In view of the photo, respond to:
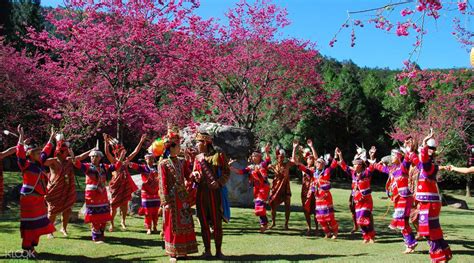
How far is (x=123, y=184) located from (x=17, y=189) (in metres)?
8.33

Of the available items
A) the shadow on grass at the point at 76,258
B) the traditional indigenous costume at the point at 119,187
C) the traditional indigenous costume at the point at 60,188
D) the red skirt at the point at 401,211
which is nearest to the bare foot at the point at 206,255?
A: the shadow on grass at the point at 76,258

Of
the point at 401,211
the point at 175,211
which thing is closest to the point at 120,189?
the point at 175,211

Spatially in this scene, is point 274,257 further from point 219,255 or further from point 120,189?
point 120,189

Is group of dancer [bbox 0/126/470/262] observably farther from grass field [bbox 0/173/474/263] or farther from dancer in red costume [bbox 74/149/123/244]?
grass field [bbox 0/173/474/263]

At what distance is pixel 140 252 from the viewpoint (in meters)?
8.29

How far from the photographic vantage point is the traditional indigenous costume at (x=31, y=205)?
295 inches

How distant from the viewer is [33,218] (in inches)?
299

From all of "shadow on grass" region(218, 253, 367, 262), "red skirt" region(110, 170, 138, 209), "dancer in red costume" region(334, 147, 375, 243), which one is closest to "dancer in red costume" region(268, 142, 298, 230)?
"dancer in red costume" region(334, 147, 375, 243)

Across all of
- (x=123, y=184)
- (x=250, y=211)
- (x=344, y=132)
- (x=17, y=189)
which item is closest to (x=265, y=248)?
(x=123, y=184)

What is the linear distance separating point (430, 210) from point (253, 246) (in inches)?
137

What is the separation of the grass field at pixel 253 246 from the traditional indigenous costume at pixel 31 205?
400mm

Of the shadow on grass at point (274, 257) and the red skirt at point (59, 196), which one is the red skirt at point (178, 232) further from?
the red skirt at point (59, 196)

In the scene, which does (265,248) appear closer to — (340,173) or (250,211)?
(250,211)

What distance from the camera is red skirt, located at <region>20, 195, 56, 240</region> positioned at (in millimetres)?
7500
